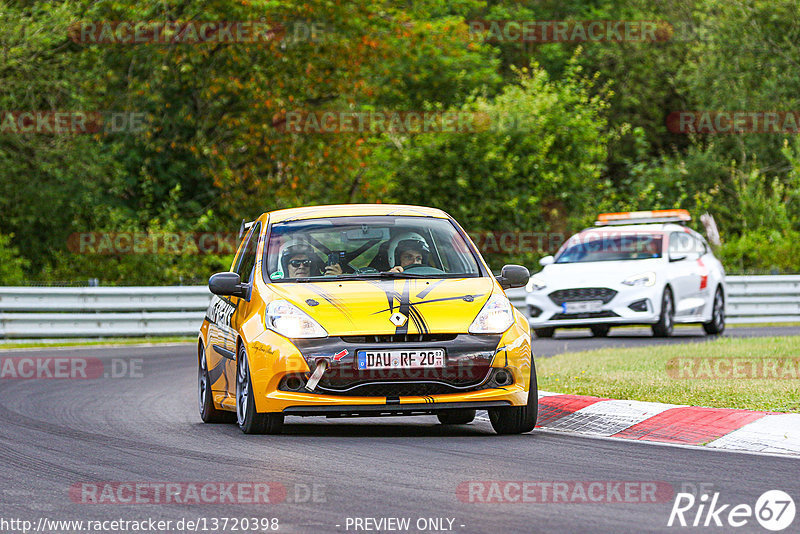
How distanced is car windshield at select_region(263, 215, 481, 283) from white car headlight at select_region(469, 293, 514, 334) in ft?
1.86

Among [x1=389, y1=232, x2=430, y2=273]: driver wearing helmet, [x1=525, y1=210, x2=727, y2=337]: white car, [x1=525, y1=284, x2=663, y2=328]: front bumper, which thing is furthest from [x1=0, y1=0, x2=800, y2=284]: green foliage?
[x1=389, y1=232, x2=430, y2=273]: driver wearing helmet

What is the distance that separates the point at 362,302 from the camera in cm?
980

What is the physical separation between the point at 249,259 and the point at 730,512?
5501mm

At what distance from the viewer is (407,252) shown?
10.8 m

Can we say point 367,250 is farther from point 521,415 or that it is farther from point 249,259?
point 521,415

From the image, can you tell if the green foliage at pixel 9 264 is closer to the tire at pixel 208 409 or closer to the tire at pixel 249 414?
the tire at pixel 208 409

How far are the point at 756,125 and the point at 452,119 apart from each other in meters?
17.4

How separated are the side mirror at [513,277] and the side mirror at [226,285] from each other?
1.94 m

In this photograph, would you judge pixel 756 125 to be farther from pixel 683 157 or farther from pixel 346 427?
pixel 346 427

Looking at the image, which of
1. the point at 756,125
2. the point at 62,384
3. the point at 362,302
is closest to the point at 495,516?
the point at 362,302

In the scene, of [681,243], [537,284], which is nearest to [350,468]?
[537,284]

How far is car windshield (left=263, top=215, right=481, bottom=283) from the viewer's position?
10.6m

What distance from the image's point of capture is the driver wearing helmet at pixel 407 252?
10.7 meters

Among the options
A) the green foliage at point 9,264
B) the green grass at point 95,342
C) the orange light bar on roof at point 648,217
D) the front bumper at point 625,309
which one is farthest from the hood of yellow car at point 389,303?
the green foliage at point 9,264
